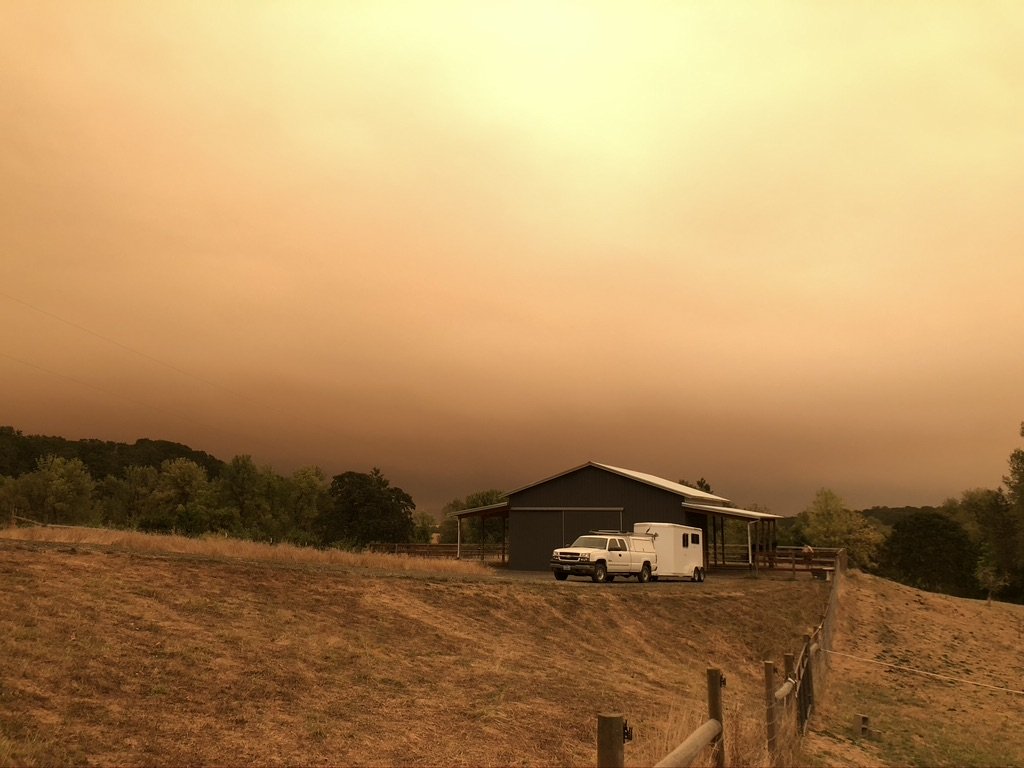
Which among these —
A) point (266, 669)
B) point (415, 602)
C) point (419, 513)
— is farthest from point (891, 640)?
point (419, 513)

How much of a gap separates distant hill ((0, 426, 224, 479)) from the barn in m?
80.9

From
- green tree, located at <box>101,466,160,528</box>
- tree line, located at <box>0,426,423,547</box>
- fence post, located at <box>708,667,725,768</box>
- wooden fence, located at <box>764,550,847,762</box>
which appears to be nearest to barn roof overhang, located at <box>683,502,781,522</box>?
wooden fence, located at <box>764,550,847,762</box>

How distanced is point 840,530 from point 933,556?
994 cm

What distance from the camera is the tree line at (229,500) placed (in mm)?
88125

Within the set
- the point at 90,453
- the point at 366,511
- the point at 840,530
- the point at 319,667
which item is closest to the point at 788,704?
the point at 319,667

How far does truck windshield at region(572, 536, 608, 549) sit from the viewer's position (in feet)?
114

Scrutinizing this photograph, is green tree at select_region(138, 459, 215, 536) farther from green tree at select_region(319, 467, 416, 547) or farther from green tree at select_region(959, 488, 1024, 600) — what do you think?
green tree at select_region(959, 488, 1024, 600)

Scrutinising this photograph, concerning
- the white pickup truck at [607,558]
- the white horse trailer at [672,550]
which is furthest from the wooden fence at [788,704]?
the white horse trailer at [672,550]

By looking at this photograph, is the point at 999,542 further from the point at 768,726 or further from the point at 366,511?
the point at 768,726

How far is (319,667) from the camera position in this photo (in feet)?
A: 45.1

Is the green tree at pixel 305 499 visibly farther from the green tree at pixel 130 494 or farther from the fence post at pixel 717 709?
the fence post at pixel 717 709

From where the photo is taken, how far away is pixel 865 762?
13.0 meters

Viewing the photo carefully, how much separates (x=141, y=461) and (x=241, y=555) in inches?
4993

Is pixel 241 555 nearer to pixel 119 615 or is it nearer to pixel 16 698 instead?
pixel 119 615
